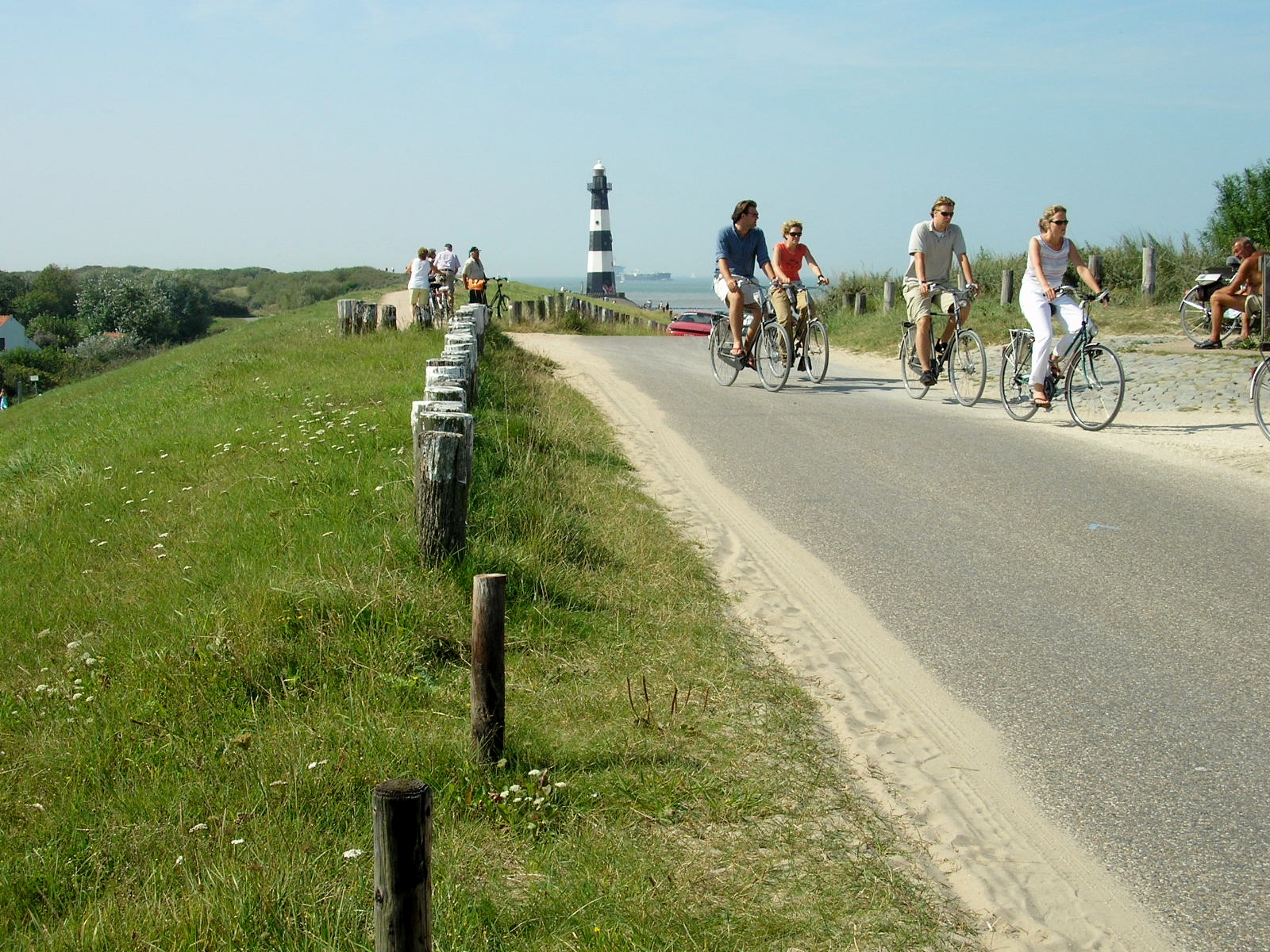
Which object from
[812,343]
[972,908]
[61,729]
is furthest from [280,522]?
[812,343]

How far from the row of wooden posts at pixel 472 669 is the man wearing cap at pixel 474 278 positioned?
19.7 meters

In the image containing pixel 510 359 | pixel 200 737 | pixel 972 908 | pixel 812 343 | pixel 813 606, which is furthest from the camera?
pixel 510 359

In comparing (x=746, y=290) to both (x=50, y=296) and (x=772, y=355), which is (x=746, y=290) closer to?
(x=772, y=355)

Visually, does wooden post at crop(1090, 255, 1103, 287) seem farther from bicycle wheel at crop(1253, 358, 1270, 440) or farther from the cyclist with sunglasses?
bicycle wheel at crop(1253, 358, 1270, 440)

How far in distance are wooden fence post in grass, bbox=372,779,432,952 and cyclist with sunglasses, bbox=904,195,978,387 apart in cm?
1184

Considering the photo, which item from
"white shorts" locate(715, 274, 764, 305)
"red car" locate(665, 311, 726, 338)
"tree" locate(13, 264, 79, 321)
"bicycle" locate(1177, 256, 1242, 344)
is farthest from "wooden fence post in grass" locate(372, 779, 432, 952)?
"tree" locate(13, 264, 79, 321)

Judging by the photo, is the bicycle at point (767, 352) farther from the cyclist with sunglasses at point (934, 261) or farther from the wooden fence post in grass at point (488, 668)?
the wooden fence post in grass at point (488, 668)

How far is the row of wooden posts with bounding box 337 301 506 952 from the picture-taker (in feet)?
7.69

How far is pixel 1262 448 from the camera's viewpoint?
10078 mm

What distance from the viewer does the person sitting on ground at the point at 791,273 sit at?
1464 cm

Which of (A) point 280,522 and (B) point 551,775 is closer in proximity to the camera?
(B) point 551,775

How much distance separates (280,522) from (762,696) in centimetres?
347

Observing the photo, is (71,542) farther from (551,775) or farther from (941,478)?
(941,478)

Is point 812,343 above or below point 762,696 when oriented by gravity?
above
